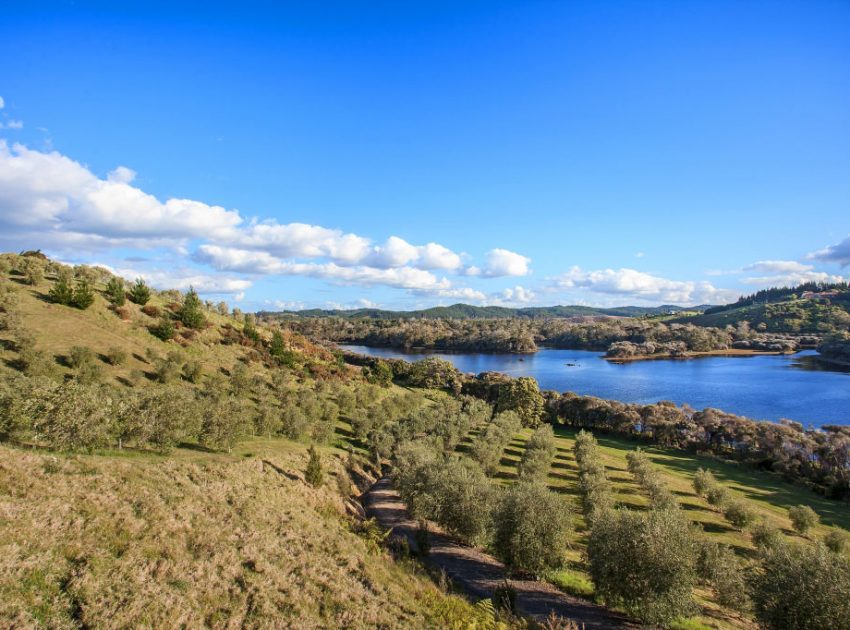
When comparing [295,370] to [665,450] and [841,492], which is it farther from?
[841,492]

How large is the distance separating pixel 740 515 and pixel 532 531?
33575mm

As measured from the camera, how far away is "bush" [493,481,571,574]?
97.9ft

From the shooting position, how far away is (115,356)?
64.7 m

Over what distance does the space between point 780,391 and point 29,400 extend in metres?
196

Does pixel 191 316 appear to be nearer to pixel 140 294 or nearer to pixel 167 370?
pixel 140 294

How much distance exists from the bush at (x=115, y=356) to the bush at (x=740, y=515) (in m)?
88.5

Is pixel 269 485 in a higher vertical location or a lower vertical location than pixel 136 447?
lower

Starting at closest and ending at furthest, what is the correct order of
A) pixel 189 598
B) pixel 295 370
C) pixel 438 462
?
pixel 189 598 → pixel 438 462 → pixel 295 370

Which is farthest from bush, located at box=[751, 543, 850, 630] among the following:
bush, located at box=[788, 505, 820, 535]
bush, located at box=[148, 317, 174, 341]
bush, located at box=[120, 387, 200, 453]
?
bush, located at box=[148, 317, 174, 341]

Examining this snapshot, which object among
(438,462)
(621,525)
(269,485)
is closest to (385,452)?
(438,462)

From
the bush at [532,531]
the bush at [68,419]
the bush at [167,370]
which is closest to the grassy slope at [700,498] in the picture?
the bush at [532,531]

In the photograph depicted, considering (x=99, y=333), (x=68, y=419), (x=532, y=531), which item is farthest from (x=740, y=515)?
(x=99, y=333)

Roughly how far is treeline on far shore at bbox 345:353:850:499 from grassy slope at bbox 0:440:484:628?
81009 mm

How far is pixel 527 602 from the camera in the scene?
2819cm
